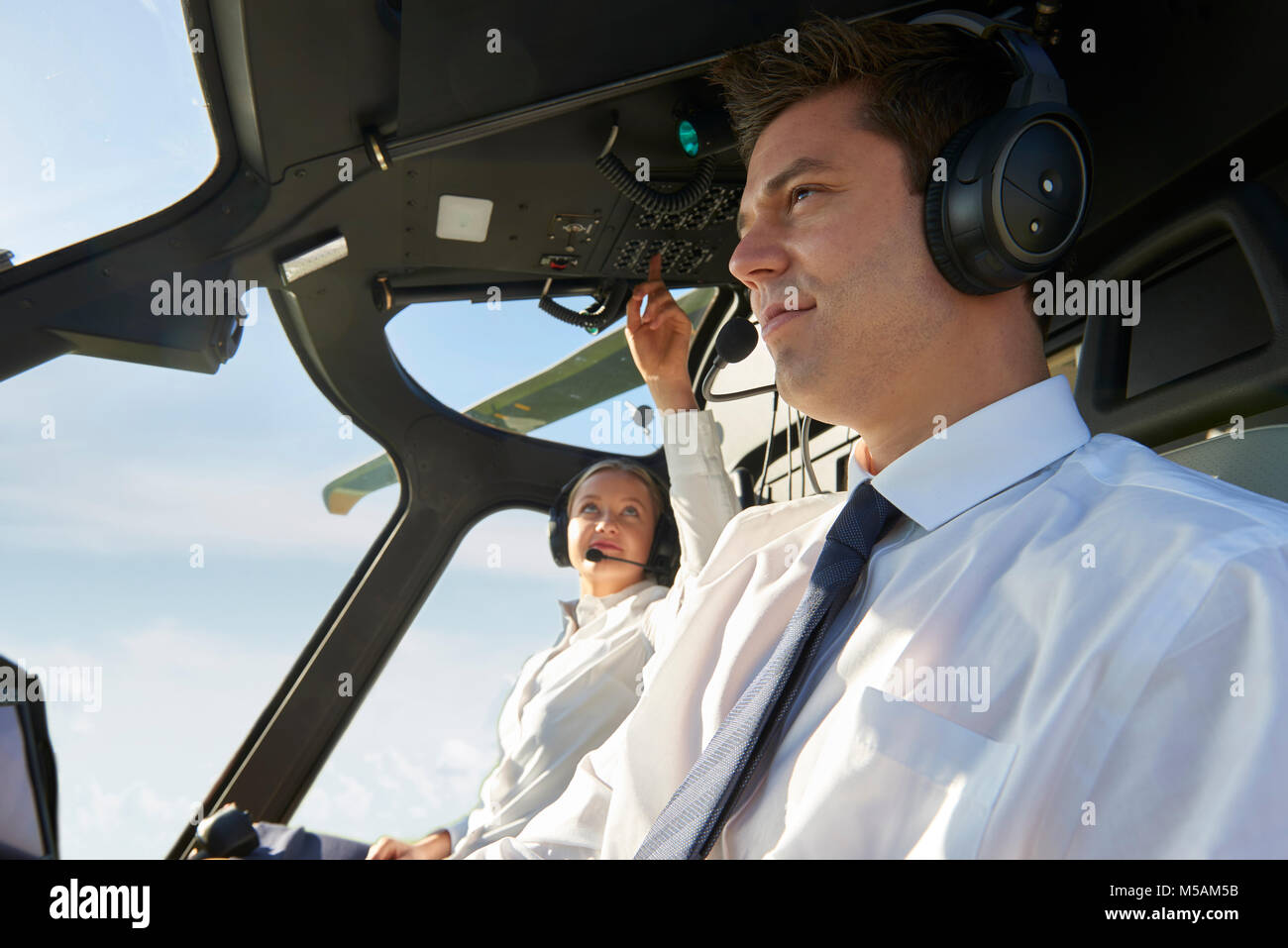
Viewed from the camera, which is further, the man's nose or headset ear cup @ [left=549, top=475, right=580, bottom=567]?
headset ear cup @ [left=549, top=475, right=580, bottom=567]

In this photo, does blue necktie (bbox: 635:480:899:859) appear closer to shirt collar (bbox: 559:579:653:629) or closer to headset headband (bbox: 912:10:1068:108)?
headset headband (bbox: 912:10:1068:108)

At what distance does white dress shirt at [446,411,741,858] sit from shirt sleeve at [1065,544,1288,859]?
3.89 ft

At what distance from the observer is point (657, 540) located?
2.31 metres

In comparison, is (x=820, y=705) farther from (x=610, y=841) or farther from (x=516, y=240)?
(x=516, y=240)

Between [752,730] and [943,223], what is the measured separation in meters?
0.54

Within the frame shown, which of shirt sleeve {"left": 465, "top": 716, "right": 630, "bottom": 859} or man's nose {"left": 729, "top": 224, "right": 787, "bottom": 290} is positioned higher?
man's nose {"left": 729, "top": 224, "right": 787, "bottom": 290}

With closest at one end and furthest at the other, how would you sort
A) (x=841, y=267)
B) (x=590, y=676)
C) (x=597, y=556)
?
(x=841, y=267) < (x=590, y=676) < (x=597, y=556)

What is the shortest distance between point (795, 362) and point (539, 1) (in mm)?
649

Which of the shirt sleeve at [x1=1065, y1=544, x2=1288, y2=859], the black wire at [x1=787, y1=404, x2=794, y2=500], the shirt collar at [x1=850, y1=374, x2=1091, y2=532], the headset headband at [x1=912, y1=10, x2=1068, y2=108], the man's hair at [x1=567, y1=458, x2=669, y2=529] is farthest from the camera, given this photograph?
the man's hair at [x1=567, y1=458, x2=669, y2=529]

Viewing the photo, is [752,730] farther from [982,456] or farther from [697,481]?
[697,481]

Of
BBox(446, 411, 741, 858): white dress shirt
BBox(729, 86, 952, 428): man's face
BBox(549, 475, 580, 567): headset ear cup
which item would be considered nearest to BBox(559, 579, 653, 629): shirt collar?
BBox(446, 411, 741, 858): white dress shirt

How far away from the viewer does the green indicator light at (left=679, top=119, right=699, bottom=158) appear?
1340mm

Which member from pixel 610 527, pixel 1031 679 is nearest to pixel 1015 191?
pixel 1031 679

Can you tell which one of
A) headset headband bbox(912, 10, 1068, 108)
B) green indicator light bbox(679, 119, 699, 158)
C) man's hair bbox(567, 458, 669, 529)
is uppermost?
green indicator light bbox(679, 119, 699, 158)
